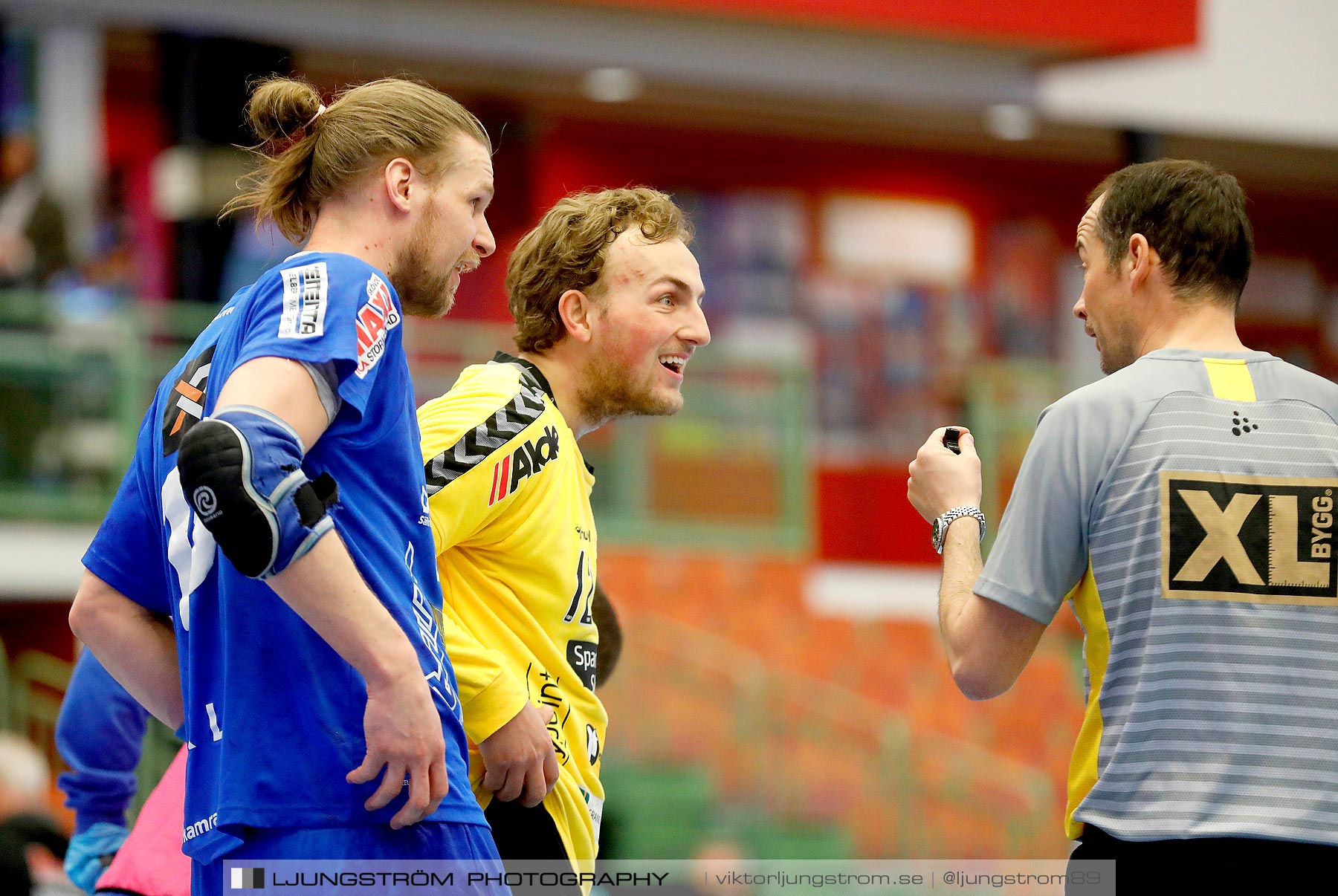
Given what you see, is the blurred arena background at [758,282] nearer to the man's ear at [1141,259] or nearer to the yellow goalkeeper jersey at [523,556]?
the yellow goalkeeper jersey at [523,556]

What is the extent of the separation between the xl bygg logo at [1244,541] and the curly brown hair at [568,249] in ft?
5.11

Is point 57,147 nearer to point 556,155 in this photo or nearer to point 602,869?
point 556,155

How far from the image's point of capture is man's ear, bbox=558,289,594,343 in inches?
157

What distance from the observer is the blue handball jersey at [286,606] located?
267 centimetres

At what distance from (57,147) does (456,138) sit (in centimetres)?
1278

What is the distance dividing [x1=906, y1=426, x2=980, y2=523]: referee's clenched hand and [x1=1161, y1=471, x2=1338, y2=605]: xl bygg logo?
0.47m

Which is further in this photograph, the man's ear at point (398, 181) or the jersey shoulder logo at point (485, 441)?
the jersey shoulder logo at point (485, 441)

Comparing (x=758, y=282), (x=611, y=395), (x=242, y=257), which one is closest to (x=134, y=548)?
(x=611, y=395)

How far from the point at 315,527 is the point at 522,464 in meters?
A: 1.07

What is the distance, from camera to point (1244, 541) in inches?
119

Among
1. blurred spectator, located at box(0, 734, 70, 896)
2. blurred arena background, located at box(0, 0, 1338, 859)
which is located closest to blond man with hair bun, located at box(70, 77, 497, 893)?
blurred spectator, located at box(0, 734, 70, 896)

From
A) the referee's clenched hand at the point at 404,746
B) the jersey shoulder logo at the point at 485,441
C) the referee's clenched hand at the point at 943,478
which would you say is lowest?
the referee's clenched hand at the point at 404,746

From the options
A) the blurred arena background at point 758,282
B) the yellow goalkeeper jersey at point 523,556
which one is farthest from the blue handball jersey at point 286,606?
the blurred arena background at point 758,282

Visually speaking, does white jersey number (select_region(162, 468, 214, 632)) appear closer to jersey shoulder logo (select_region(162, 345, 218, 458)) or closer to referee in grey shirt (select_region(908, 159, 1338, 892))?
jersey shoulder logo (select_region(162, 345, 218, 458))
